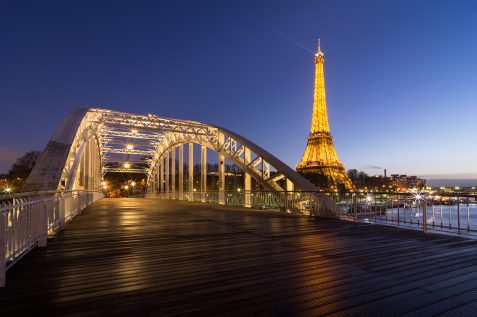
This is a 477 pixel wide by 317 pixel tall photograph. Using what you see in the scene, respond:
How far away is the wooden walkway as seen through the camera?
3059mm

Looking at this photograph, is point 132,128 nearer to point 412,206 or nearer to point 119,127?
point 119,127

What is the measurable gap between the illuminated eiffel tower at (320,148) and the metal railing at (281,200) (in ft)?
139

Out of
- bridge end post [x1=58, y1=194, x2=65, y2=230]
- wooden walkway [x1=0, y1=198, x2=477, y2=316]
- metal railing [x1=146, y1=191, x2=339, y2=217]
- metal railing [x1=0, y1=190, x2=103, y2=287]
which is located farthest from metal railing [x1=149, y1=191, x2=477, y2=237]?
bridge end post [x1=58, y1=194, x2=65, y2=230]

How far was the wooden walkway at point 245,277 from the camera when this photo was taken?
10.0 ft

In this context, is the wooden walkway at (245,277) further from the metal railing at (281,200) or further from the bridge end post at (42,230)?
the metal railing at (281,200)

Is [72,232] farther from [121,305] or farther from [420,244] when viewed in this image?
[420,244]

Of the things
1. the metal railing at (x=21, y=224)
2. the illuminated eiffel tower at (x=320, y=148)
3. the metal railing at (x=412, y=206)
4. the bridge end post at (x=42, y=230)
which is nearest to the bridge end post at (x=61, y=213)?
the metal railing at (x=21, y=224)

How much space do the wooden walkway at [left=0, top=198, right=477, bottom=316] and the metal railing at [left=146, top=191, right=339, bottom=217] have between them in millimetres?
5073

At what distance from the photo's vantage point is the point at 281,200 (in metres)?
15.1

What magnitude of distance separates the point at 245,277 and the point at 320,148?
62588mm

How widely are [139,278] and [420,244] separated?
Answer: 16.5 feet

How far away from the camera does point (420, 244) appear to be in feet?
20.4

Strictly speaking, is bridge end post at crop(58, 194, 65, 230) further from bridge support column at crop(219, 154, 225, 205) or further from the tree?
the tree

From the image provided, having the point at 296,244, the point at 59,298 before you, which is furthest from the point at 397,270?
the point at 59,298
